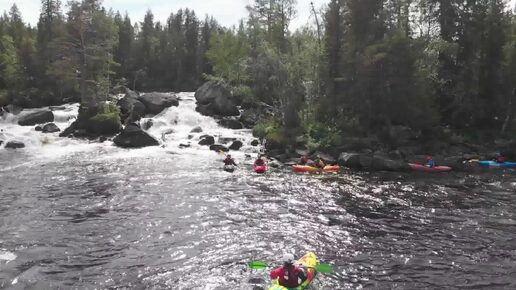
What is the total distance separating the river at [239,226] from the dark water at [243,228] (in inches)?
2.2

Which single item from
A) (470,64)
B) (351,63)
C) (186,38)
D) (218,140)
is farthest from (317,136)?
(186,38)

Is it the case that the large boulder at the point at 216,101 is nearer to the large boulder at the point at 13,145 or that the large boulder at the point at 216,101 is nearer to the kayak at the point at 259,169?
the large boulder at the point at 13,145

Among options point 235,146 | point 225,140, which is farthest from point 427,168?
point 225,140

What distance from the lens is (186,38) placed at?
8925 centimetres

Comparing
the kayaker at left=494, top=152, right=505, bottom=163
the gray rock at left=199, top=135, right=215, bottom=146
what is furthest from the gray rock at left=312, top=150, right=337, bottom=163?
the kayaker at left=494, top=152, right=505, bottom=163

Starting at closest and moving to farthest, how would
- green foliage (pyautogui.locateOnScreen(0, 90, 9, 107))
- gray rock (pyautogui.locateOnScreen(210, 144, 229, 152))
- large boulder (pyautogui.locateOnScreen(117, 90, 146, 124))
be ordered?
gray rock (pyautogui.locateOnScreen(210, 144, 229, 152)) < large boulder (pyautogui.locateOnScreen(117, 90, 146, 124)) < green foliage (pyautogui.locateOnScreen(0, 90, 9, 107))

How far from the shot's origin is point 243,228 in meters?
17.1

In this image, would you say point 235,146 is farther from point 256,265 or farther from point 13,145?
point 256,265

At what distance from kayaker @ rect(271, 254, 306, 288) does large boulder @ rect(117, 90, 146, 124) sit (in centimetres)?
3387

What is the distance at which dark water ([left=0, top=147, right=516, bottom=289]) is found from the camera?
42.6 feet

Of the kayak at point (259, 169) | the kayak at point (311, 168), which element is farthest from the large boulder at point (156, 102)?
the kayak at point (311, 168)

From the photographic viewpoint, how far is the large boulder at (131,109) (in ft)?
143

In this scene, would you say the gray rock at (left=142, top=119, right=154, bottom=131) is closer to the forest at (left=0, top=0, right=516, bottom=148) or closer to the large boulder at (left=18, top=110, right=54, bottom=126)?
the forest at (left=0, top=0, right=516, bottom=148)

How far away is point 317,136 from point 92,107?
70.4 ft
